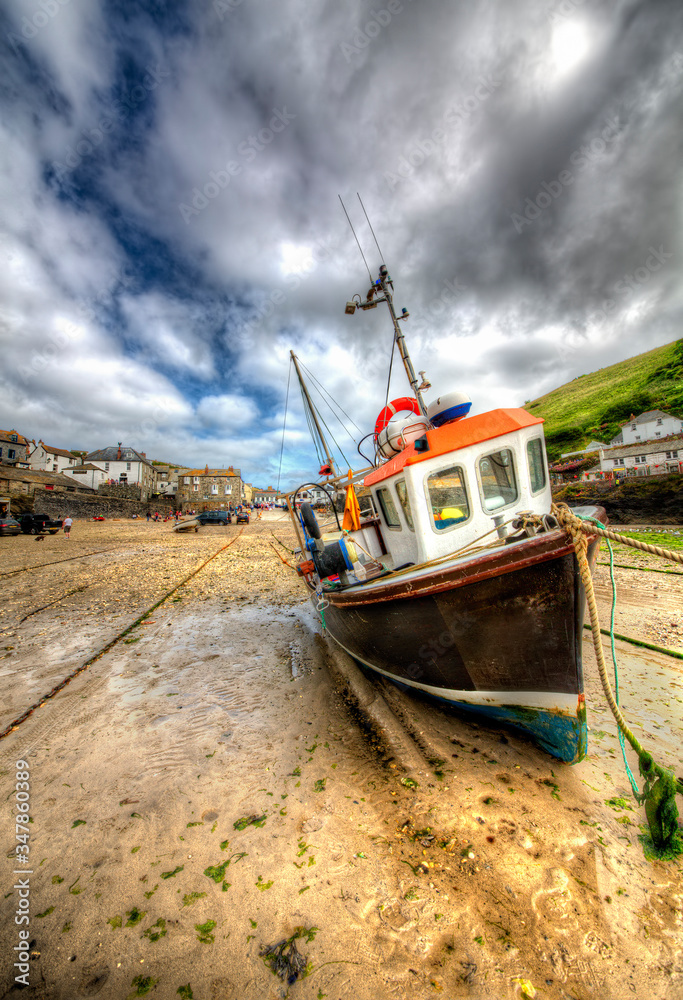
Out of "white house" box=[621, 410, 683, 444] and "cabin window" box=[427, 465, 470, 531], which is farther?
"white house" box=[621, 410, 683, 444]

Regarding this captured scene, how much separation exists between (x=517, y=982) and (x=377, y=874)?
906mm

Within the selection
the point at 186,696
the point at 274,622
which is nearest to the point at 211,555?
the point at 274,622

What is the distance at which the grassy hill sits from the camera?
5459cm

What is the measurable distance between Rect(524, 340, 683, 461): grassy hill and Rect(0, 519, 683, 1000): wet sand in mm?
57795

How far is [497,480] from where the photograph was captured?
15.7 feet

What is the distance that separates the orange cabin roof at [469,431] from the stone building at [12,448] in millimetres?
69715

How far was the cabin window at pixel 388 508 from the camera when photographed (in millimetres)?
5570

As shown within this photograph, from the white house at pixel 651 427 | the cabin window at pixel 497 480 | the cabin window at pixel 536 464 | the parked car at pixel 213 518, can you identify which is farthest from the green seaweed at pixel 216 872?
the white house at pixel 651 427

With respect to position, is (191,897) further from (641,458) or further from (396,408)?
(641,458)

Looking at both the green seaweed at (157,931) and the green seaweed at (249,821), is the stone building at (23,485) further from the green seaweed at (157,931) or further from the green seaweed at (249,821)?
the green seaweed at (157,931)

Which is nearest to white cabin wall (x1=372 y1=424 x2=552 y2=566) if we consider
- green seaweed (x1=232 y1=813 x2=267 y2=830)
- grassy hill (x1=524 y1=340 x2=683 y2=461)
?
green seaweed (x1=232 y1=813 x2=267 y2=830)

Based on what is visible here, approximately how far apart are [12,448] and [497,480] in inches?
2980

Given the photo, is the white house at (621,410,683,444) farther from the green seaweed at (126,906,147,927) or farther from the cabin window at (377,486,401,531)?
the green seaweed at (126,906,147,927)

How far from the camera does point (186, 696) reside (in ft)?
16.2
